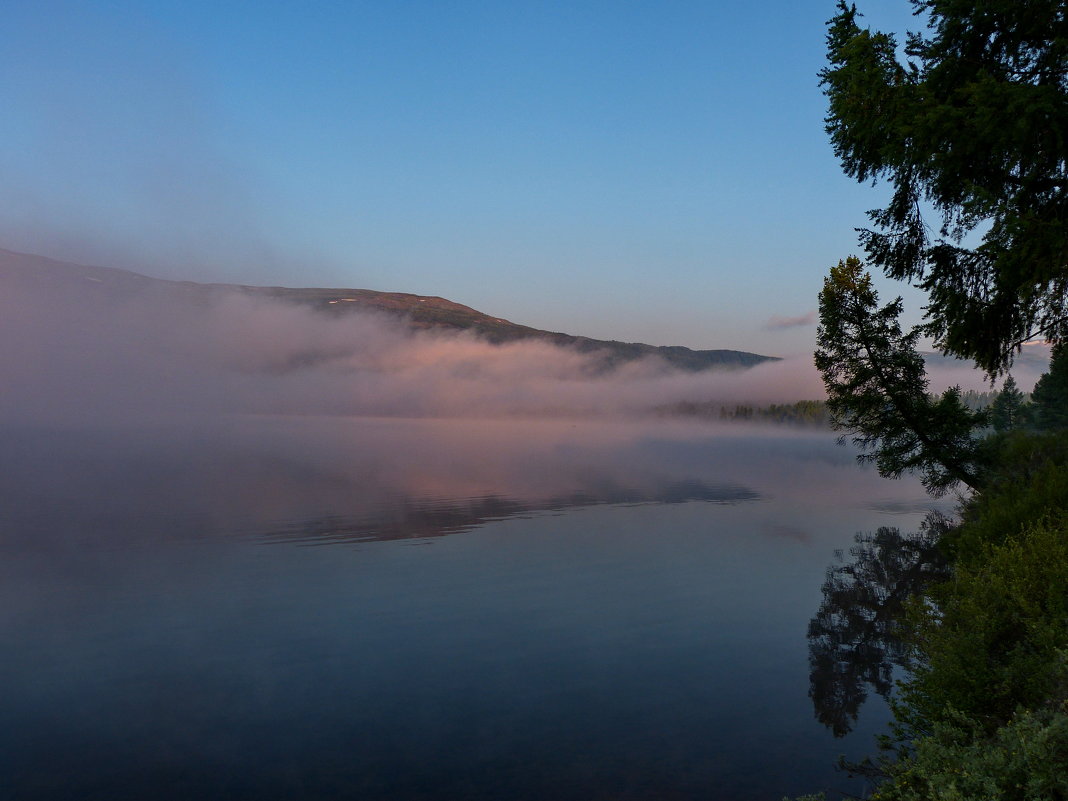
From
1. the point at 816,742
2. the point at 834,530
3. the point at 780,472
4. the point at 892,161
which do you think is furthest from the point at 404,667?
the point at 780,472

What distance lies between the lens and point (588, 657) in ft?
53.5

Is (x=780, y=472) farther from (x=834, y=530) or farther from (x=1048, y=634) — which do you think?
(x=1048, y=634)

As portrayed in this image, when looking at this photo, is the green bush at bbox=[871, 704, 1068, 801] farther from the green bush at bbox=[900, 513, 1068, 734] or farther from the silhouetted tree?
the silhouetted tree

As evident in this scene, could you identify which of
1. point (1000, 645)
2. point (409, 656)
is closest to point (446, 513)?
point (409, 656)

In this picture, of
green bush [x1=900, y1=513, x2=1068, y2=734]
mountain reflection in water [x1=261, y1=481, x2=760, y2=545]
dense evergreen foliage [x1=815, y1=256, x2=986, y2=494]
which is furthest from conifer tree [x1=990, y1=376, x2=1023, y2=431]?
green bush [x1=900, y1=513, x2=1068, y2=734]

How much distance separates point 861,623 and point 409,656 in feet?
40.6

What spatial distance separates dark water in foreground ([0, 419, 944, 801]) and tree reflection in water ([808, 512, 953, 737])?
0.47 m

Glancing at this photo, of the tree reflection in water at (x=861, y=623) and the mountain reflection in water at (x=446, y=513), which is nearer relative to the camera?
the tree reflection in water at (x=861, y=623)

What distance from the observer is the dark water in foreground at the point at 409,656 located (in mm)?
10898

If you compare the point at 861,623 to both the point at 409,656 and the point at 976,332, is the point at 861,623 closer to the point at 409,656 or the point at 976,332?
the point at 976,332

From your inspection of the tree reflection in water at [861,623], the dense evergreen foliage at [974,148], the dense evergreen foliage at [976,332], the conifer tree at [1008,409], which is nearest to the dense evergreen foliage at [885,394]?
the tree reflection in water at [861,623]

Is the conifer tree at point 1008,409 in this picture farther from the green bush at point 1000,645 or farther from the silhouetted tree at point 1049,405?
the green bush at point 1000,645

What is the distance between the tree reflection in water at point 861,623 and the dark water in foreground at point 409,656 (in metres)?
0.47

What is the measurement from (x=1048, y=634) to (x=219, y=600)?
2065cm
